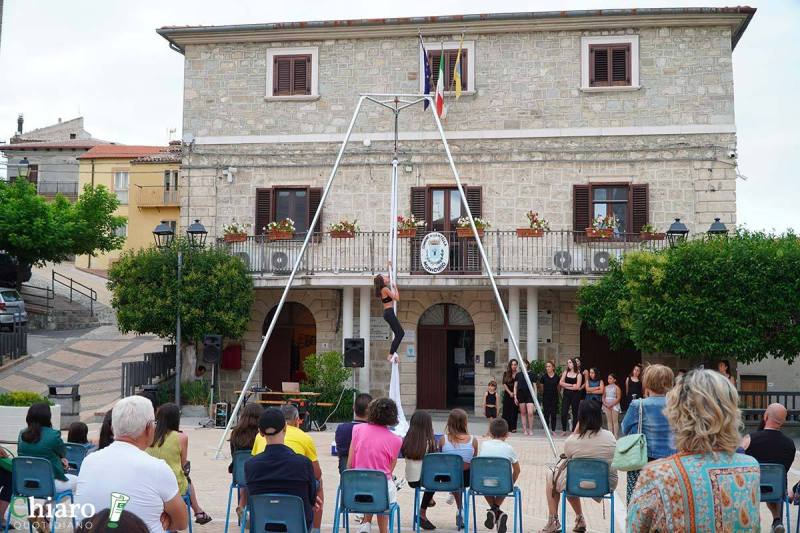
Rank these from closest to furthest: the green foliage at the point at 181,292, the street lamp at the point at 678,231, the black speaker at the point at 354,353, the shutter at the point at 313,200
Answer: the black speaker at the point at 354,353, the street lamp at the point at 678,231, the green foliage at the point at 181,292, the shutter at the point at 313,200

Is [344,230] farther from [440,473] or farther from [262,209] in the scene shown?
[440,473]

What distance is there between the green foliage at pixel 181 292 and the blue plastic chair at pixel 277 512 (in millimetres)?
14610

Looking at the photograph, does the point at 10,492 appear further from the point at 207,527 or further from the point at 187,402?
the point at 187,402

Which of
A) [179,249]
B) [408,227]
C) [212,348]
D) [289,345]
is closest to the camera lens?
[212,348]

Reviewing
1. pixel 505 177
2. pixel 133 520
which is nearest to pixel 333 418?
pixel 505 177

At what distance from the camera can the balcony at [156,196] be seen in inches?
1743

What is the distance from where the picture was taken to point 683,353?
1827 cm

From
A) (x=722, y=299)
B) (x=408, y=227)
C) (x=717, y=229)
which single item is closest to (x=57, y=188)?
(x=408, y=227)

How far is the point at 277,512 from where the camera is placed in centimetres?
655

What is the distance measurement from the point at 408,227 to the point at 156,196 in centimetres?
2602

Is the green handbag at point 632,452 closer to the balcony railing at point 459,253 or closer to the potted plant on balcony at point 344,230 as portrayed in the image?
the balcony railing at point 459,253

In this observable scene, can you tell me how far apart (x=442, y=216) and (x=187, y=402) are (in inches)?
292

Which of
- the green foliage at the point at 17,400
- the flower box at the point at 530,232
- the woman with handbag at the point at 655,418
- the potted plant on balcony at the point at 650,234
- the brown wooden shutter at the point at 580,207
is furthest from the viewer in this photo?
the brown wooden shutter at the point at 580,207

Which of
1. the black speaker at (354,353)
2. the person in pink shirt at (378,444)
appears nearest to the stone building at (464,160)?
the black speaker at (354,353)
